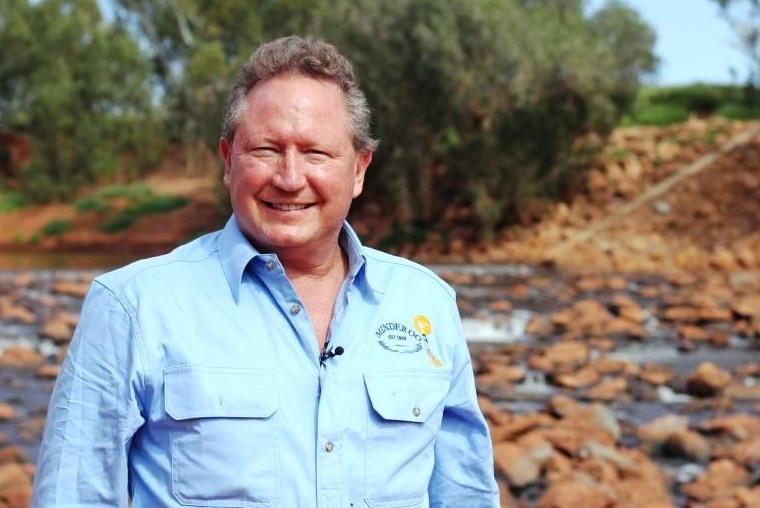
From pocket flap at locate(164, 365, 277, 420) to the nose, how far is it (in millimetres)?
345

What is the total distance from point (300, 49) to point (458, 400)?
0.74 metres

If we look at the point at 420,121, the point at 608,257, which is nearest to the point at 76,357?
the point at 608,257

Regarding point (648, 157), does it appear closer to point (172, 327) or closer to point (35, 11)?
point (35, 11)

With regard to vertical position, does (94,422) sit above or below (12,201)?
above

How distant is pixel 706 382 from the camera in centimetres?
1064

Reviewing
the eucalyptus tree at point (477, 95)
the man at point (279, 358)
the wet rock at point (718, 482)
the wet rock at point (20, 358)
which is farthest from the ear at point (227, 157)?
the eucalyptus tree at point (477, 95)

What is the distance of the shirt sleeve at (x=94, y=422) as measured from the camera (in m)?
1.83

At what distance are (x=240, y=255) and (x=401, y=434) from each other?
1.42 ft

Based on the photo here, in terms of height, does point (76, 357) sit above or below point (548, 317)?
above

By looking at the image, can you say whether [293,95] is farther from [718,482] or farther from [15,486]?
[718,482]

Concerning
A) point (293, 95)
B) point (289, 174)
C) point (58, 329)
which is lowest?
point (58, 329)

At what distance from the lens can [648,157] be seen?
2981 cm

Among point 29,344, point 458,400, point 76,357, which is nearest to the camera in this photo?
point 76,357

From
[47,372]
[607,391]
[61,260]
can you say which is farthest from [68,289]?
[61,260]
